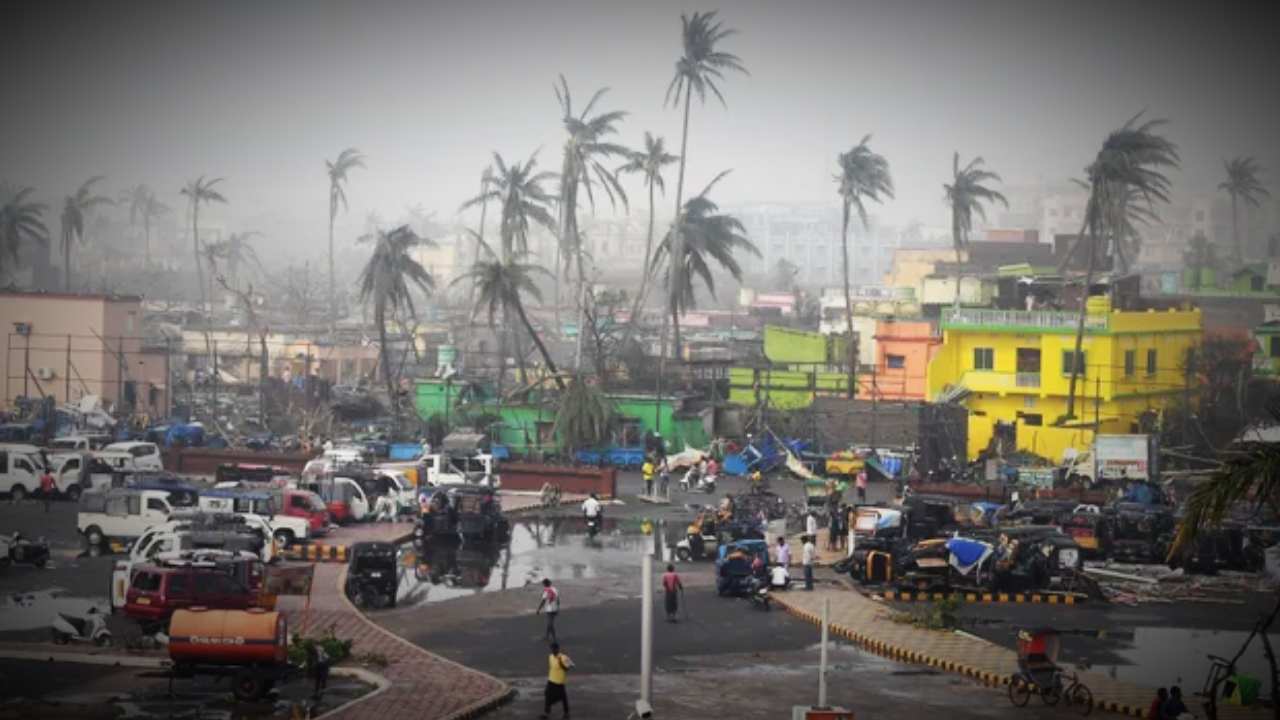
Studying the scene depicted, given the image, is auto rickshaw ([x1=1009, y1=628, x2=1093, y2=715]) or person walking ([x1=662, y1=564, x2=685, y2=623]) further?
person walking ([x1=662, y1=564, x2=685, y2=623])

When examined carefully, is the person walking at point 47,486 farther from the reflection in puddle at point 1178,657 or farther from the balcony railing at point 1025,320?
the balcony railing at point 1025,320

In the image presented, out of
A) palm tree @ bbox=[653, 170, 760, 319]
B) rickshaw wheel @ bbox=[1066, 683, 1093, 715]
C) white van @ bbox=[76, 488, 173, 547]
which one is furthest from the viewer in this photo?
palm tree @ bbox=[653, 170, 760, 319]

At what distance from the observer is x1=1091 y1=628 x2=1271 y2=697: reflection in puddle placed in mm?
22922

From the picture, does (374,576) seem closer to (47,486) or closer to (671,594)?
(671,594)

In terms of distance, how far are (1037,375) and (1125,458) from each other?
433 inches

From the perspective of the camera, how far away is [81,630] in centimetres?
2247

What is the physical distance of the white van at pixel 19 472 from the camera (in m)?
38.2

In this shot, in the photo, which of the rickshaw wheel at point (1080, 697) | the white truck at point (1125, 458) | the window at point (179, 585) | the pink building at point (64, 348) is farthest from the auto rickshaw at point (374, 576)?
the pink building at point (64, 348)

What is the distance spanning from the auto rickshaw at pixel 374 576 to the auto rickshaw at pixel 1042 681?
10.3 m

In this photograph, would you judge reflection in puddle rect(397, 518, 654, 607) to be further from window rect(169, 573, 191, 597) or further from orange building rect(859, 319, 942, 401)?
orange building rect(859, 319, 942, 401)

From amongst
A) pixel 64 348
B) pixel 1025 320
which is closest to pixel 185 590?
pixel 64 348

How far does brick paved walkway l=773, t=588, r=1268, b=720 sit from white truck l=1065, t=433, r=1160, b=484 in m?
17.2

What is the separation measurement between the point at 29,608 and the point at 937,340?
41505 millimetres

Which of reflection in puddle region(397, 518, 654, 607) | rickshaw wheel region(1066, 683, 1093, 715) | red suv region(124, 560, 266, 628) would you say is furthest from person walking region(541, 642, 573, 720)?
reflection in puddle region(397, 518, 654, 607)
